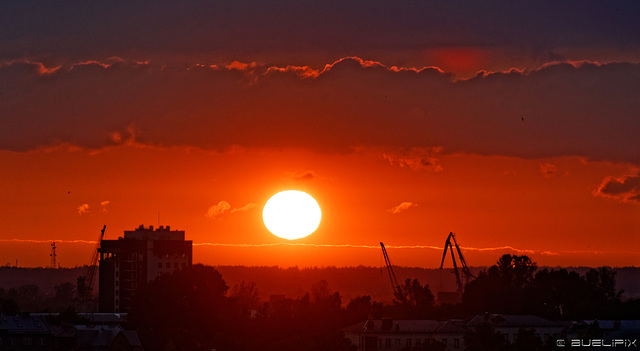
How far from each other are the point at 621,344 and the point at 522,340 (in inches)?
549

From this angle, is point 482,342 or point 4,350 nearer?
point 482,342

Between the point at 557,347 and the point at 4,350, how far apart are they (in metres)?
76.5

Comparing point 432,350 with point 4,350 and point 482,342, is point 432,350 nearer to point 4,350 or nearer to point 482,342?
point 482,342

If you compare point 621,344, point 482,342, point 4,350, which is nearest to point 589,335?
point 621,344

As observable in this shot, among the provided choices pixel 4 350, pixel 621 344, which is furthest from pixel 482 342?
pixel 4 350

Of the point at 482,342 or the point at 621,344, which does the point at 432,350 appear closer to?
the point at 482,342

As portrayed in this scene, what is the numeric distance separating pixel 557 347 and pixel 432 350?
16997 mm

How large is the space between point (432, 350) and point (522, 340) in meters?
12.1

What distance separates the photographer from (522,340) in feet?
616

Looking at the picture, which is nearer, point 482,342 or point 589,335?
point 482,342

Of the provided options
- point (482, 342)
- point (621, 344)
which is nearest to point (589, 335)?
point (621, 344)

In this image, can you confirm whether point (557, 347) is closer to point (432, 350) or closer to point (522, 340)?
point (522, 340)

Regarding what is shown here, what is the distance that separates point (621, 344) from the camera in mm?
190375

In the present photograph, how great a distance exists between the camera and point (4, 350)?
198 m
